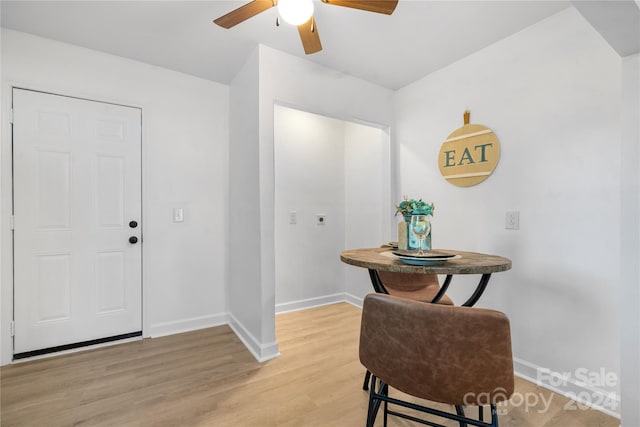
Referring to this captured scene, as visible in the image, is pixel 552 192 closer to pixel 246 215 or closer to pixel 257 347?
pixel 246 215

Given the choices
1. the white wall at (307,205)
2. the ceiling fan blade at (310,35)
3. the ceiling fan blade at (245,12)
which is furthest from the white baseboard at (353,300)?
the ceiling fan blade at (245,12)

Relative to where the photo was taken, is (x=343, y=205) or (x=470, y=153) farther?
(x=343, y=205)

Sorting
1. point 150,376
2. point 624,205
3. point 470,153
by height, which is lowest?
point 150,376

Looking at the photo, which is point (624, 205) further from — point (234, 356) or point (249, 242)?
point (234, 356)

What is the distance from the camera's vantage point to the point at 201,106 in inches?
A: 112

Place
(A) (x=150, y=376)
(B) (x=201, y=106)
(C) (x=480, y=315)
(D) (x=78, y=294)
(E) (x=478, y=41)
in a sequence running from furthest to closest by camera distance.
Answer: (B) (x=201, y=106) → (D) (x=78, y=294) → (E) (x=478, y=41) → (A) (x=150, y=376) → (C) (x=480, y=315)

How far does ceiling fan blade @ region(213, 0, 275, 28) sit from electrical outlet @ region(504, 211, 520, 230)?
82.0 inches

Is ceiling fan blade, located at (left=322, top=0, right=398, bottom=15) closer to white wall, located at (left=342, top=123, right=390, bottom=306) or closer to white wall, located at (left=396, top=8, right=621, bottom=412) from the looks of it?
white wall, located at (left=396, top=8, right=621, bottom=412)

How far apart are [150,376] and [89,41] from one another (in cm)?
262

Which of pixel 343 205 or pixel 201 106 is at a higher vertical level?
pixel 201 106

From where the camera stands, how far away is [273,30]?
2059mm

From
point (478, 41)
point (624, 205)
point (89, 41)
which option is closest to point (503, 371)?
point (624, 205)

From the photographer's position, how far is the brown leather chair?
2.88ft

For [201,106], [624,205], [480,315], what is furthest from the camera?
[201,106]
